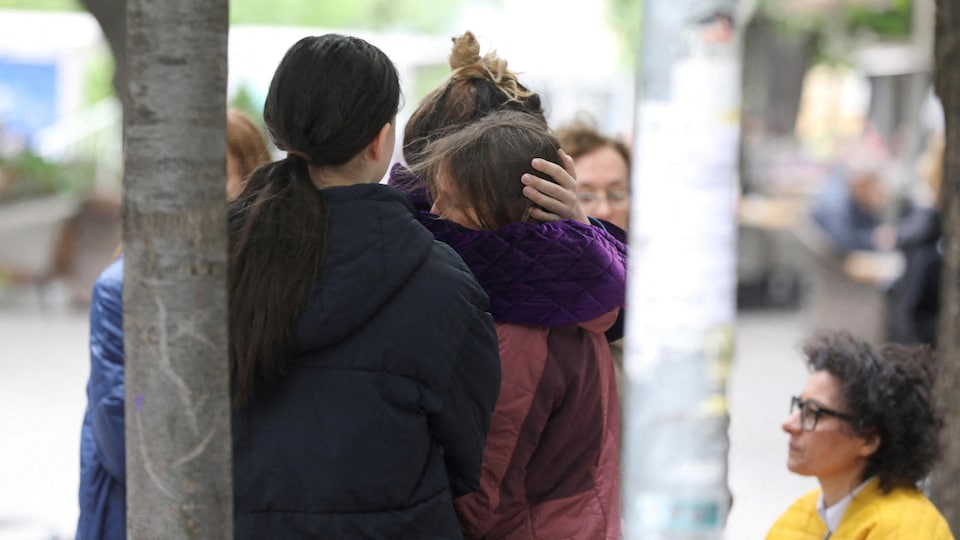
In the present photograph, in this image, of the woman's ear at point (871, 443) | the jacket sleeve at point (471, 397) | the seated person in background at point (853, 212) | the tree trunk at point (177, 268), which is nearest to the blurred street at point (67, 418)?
the woman's ear at point (871, 443)

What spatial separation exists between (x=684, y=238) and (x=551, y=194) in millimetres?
825

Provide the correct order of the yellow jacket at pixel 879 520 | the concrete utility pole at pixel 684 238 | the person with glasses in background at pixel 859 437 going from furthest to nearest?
the person with glasses in background at pixel 859 437
the yellow jacket at pixel 879 520
the concrete utility pole at pixel 684 238

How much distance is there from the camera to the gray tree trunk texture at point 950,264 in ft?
14.1

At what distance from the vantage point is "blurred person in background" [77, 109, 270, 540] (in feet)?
11.0

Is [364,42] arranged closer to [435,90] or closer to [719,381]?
[435,90]

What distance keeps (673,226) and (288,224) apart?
0.79 meters

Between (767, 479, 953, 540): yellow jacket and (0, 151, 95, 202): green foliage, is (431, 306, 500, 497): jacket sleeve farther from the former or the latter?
(0, 151, 95, 202): green foliage

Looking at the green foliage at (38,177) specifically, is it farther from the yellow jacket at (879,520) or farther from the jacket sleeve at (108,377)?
the yellow jacket at (879,520)

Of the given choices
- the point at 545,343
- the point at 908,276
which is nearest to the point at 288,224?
the point at 545,343

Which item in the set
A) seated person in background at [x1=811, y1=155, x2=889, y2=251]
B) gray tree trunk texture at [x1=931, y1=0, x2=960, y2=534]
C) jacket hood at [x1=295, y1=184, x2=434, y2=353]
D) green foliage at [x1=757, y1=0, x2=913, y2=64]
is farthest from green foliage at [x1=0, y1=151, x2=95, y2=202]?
jacket hood at [x1=295, y1=184, x2=434, y2=353]

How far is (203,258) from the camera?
2221 millimetres

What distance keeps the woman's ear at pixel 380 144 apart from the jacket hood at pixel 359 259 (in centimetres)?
9

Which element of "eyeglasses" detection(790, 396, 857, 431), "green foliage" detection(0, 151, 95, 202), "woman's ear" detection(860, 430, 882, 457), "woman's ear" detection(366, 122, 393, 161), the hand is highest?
"woman's ear" detection(366, 122, 393, 161)

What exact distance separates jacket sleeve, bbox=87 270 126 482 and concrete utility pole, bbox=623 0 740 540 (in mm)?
1721
